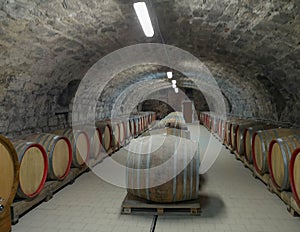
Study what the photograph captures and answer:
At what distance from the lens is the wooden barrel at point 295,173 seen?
9.10 feet

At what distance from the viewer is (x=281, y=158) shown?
3.30 meters

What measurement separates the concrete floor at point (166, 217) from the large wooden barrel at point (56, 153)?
1.11ft

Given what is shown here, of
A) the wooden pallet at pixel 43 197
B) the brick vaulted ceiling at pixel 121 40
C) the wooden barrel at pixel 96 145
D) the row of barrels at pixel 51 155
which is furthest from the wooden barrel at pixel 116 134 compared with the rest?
the wooden pallet at pixel 43 197

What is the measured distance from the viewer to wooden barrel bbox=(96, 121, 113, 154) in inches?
241

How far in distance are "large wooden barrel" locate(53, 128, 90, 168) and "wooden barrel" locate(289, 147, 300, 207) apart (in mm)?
3355

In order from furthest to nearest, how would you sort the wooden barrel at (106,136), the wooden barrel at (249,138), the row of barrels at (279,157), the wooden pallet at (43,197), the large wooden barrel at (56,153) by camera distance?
1. the wooden barrel at (106,136)
2. the wooden barrel at (249,138)
3. the large wooden barrel at (56,153)
4. the wooden pallet at (43,197)
5. the row of barrels at (279,157)

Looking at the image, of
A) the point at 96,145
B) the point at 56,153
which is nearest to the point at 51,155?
the point at 56,153

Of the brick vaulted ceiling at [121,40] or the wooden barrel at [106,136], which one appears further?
the wooden barrel at [106,136]

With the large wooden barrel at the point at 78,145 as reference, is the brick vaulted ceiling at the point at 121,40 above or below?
above

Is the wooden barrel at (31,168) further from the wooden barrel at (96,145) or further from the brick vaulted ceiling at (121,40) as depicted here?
the wooden barrel at (96,145)

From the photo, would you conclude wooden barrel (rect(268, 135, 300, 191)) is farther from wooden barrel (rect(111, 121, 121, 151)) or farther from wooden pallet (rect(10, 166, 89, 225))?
wooden barrel (rect(111, 121, 121, 151))

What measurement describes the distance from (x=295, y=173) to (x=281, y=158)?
47cm

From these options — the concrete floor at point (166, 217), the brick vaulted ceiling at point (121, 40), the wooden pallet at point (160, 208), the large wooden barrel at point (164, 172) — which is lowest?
the concrete floor at point (166, 217)

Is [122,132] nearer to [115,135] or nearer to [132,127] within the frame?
[115,135]
